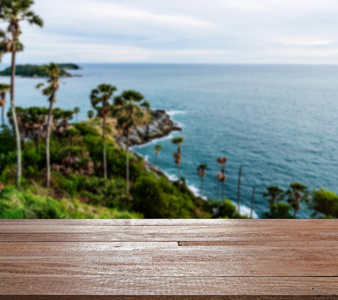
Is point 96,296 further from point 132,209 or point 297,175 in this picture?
point 297,175

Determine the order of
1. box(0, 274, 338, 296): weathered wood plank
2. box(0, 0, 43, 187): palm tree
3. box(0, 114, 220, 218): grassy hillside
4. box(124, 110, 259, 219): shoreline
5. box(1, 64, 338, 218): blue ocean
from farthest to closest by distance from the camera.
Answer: box(1, 64, 338, 218): blue ocean < box(124, 110, 259, 219): shoreline < box(0, 114, 220, 218): grassy hillside < box(0, 0, 43, 187): palm tree < box(0, 274, 338, 296): weathered wood plank

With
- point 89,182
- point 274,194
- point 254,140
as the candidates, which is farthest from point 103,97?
point 254,140

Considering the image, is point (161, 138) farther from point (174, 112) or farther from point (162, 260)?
point (162, 260)

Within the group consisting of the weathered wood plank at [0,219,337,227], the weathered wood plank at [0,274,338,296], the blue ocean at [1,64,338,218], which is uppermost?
the weathered wood plank at [0,274,338,296]

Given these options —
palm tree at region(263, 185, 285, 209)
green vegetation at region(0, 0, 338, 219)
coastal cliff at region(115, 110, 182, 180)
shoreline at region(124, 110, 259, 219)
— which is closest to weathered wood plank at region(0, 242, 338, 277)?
green vegetation at region(0, 0, 338, 219)

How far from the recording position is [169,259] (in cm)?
116

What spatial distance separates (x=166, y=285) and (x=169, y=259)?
0.19 metres

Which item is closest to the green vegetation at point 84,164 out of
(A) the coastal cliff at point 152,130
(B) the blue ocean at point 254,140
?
(B) the blue ocean at point 254,140

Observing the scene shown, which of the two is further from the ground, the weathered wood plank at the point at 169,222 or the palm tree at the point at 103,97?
the palm tree at the point at 103,97

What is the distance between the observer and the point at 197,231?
4.75ft

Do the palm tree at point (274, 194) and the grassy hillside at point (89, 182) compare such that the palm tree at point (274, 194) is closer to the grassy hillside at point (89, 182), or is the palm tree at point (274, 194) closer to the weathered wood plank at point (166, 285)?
the grassy hillside at point (89, 182)

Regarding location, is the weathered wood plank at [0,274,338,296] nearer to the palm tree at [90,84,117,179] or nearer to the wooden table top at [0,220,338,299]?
the wooden table top at [0,220,338,299]

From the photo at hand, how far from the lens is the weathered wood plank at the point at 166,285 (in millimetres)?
941

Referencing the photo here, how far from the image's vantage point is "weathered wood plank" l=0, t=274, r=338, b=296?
37.0 inches
